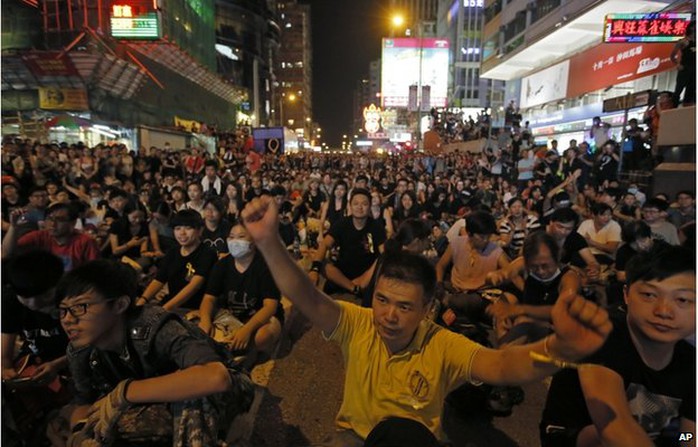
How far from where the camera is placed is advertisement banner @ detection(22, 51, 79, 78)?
19.3m

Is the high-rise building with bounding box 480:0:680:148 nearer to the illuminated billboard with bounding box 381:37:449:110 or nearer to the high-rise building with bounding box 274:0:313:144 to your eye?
the illuminated billboard with bounding box 381:37:449:110

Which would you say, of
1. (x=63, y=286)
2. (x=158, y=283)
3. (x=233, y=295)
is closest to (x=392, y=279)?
(x=63, y=286)

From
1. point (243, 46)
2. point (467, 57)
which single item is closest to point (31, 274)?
point (243, 46)

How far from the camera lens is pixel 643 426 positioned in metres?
1.96

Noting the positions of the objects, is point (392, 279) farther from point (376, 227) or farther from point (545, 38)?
point (545, 38)

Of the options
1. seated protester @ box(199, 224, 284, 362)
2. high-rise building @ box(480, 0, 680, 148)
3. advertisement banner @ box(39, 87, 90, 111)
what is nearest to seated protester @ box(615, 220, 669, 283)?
seated protester @ box(199, 224, 284, 362)

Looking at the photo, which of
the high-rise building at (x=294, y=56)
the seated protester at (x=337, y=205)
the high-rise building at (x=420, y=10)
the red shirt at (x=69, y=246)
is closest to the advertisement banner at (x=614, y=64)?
the seated protester at (x=337, y=205)

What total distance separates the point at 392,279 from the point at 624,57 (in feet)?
77.0

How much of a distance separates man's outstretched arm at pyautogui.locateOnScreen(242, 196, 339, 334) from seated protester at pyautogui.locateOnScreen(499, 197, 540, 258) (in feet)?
15.9

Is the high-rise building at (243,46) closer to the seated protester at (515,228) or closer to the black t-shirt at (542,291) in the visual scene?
the seated protester at (515,228)

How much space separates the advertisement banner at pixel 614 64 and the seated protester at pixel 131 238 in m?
18.1

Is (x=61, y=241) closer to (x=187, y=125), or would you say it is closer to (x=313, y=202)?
(x=313, y=202)

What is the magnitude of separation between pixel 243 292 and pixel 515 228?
185 inches

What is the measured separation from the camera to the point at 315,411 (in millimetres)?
3791
